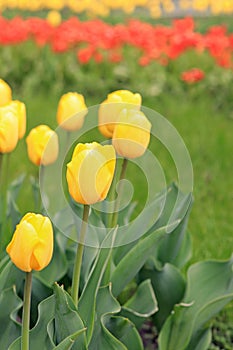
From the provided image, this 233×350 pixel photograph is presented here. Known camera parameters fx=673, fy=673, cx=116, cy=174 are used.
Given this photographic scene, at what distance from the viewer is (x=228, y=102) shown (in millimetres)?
5656

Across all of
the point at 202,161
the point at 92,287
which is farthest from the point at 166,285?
the point at 202,161

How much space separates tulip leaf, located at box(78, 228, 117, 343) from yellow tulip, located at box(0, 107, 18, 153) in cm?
36

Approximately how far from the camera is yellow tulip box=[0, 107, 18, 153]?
5.55ft

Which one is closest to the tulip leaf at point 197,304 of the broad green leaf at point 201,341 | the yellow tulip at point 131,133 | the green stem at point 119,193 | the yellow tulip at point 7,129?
the broad green leaf at point 201,341

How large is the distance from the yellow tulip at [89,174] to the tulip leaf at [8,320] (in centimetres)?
54

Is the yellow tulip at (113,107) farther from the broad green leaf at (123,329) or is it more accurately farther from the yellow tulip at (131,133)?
the broad green leaf at (123,329)

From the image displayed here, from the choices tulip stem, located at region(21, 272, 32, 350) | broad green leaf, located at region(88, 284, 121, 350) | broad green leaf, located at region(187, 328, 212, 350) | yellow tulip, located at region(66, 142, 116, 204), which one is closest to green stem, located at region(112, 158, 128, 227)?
broad green leaf, located at region(88, 284, 121, 350)

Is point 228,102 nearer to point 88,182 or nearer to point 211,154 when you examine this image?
point 211,154

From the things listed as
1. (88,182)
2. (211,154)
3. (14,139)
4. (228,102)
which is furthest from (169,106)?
(88,182)

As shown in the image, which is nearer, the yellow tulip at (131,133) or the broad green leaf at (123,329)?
the yellow tulip at (131,133)

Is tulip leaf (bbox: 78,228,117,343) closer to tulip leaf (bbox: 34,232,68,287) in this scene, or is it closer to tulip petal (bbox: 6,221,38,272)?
tulip petal (bbox: 6,221,38,272)

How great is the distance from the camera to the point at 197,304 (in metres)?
2.10

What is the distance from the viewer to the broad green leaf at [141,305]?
1.99 metres

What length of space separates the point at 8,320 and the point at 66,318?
1.11 feet
